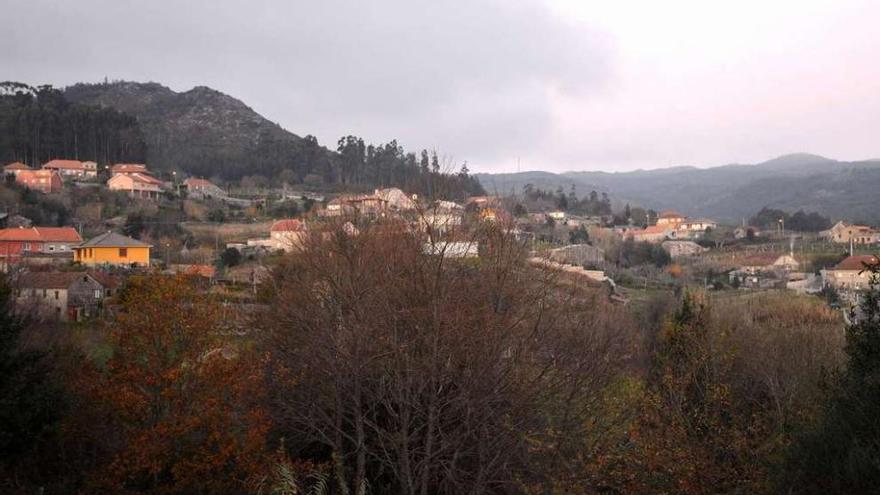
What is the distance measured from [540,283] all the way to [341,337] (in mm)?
4109

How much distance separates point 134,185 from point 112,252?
2448cm

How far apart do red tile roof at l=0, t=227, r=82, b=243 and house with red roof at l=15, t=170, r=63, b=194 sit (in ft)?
51.9

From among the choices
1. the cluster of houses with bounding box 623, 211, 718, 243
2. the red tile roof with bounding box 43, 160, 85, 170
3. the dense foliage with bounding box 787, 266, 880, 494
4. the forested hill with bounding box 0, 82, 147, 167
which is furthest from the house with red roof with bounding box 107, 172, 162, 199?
the dense foliage with bounding box 787, 266, 880, 494

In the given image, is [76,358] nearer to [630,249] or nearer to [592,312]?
[592,312]

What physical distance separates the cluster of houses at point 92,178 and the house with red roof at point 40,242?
50.8 feet

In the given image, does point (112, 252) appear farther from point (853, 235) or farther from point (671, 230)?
point (853, 235)

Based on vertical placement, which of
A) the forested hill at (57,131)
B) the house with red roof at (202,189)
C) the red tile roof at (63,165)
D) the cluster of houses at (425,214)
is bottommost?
the cluster of houses at (425,214)

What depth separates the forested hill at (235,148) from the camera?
85062 mm

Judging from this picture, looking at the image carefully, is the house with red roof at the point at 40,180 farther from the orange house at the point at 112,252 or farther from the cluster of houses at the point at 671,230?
the cluster of houses at the point at 671,230

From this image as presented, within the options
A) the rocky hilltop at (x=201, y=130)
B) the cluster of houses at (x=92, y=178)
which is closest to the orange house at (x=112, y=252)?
the cluster of houses at (x=92, y=178)

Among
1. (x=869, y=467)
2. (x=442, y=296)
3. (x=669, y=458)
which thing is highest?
(x=442, y=296)

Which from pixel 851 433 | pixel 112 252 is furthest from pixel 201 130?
pixel 851 433

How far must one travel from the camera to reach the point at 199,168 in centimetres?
8956

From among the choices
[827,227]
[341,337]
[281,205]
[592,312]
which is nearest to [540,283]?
[592,312]
